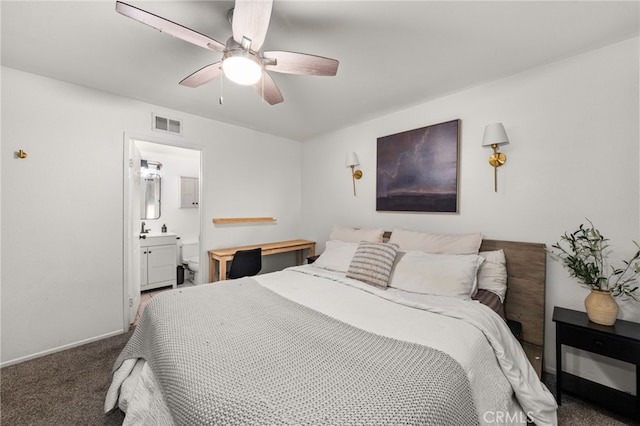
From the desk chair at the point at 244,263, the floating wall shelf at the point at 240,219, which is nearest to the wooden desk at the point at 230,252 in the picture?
the desk chair at the point at 244,263

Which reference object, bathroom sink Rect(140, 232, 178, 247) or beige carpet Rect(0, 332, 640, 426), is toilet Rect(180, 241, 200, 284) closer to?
bathroom sink Rect(140, 232, 178, 247)

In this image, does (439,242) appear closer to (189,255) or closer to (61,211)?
(61,211)

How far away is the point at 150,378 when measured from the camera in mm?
1303

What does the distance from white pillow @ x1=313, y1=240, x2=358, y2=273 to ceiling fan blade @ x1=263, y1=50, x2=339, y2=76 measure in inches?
64.1

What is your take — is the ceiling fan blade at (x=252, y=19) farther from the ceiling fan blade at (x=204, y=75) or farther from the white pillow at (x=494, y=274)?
the white pillow at (x=494, y=274)

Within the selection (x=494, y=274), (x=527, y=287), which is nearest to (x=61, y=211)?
(x=494, y=274)

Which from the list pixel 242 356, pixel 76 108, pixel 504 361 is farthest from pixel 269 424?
pixel 76 108

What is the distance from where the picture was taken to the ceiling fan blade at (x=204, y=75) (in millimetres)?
1634

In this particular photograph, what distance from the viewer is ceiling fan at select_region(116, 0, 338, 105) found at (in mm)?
1164

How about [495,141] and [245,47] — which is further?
[495,141]

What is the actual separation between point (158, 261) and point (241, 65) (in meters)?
3.60

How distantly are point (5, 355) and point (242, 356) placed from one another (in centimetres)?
249

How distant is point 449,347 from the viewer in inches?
46.9

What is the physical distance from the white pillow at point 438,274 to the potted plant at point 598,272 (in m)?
0.59
